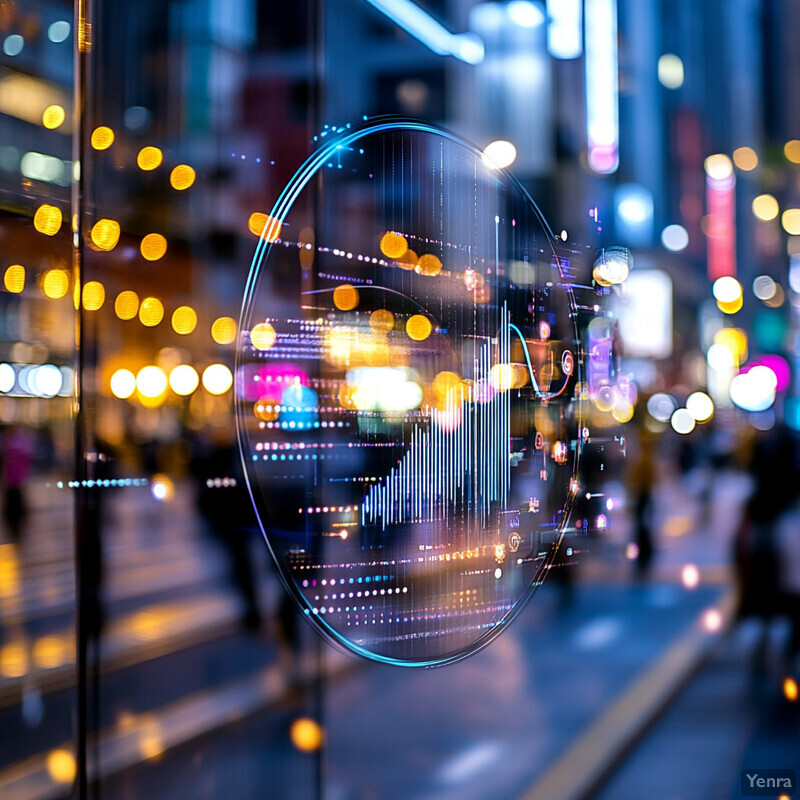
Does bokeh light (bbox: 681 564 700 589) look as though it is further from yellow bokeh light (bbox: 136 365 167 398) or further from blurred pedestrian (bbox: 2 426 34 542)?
yellow bokeh light (bbox: 136 365 167 398)

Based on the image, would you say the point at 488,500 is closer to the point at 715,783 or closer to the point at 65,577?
the point at 715,783

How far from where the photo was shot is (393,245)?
219 centimetres

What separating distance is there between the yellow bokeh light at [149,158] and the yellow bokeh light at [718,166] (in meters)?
2.19

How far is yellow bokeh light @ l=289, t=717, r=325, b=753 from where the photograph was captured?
257cm

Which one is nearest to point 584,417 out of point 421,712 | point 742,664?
point 421,712

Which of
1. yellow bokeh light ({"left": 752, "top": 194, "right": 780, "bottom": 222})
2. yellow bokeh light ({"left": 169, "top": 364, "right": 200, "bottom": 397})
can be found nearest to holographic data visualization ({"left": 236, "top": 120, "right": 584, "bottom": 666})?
yellow bokeh light ({"left": 169, "top": 364, "right": 200, "bottom": 397})

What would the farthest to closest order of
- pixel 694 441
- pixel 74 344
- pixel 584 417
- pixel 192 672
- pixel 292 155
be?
1. pixel 192 672
2. pixel 694 441
3. pixel 584 417
4. pixel 292 155
5. pixel 74 344

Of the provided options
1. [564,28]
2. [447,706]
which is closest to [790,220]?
[564,28]

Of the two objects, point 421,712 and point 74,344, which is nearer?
point 74,344

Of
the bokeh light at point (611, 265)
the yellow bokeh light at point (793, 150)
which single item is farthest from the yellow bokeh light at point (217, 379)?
the yellow bokeh light at point (793, 150)

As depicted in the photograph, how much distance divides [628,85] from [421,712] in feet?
6.76

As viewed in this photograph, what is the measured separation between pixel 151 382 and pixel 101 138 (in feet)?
2.23

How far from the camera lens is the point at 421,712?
254cm

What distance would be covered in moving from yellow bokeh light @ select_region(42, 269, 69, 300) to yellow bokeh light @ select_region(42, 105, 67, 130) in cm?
34
